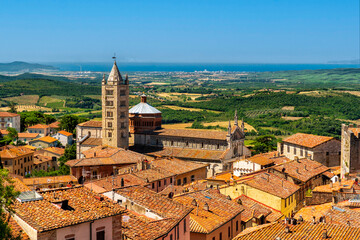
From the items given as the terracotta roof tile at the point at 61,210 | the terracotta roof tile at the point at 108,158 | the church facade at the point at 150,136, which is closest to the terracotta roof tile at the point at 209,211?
the terracotta roof tile at the point at 61,210

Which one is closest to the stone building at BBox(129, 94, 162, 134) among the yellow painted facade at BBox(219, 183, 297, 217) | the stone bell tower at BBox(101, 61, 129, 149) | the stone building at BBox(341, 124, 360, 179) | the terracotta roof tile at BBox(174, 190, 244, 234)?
the stone bell tower at BBox(101, 61, 129, 149)

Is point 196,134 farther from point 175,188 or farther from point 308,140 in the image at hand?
point 175,188

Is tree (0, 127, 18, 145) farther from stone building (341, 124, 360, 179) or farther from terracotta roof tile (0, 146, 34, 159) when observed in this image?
stone building (341, 124, 360, 179)

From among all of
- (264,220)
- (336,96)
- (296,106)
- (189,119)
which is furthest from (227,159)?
(336,96)

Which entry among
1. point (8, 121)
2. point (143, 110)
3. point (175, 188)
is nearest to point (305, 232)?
point (175, 188)

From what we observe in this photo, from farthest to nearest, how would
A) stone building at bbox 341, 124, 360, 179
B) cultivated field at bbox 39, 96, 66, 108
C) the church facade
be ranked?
cultivated field at bbox 39, 96, 66, 108
the church facade
stone building at bbox 341, 124, 360, 179

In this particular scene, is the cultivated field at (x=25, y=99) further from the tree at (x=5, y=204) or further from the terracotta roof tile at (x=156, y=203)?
the tree at (x=5, y=204)
